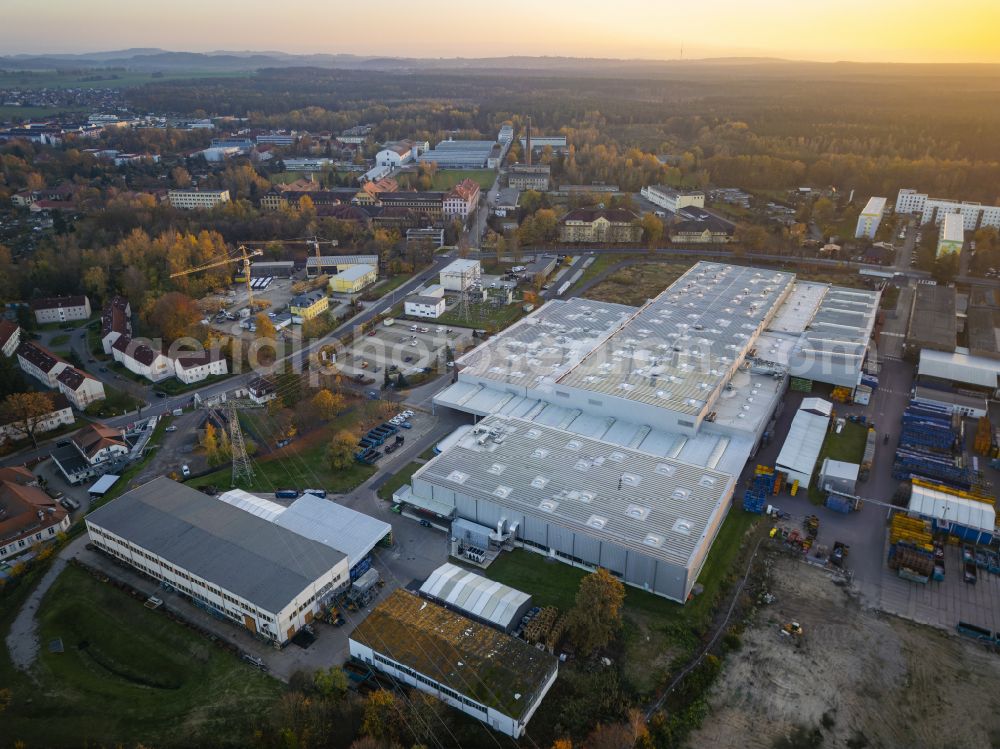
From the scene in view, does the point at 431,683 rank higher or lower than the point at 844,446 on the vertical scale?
higher

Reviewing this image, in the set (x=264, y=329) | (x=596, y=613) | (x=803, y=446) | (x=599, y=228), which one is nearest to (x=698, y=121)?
(x=599, y=228)

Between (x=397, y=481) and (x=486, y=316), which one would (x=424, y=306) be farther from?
(x=397, y=481)

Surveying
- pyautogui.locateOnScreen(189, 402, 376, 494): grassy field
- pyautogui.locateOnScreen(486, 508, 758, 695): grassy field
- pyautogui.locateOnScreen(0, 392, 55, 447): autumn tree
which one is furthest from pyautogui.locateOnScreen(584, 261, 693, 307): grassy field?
pyautogui.locateOnScreen(0, 392, 55, 447): autumn tree

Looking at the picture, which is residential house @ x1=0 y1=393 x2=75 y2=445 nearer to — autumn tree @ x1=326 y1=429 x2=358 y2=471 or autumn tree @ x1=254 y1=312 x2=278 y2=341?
autumn tree @ x1=254 y1=312 x2=278 y2=341

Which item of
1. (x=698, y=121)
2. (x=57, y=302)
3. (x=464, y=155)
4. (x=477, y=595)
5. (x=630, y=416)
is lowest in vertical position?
(x=477, y=595)

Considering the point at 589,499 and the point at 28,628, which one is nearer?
the point at 28,628

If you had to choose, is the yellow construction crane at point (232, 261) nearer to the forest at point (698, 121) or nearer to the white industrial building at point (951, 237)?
the forest at point (698, 121)
